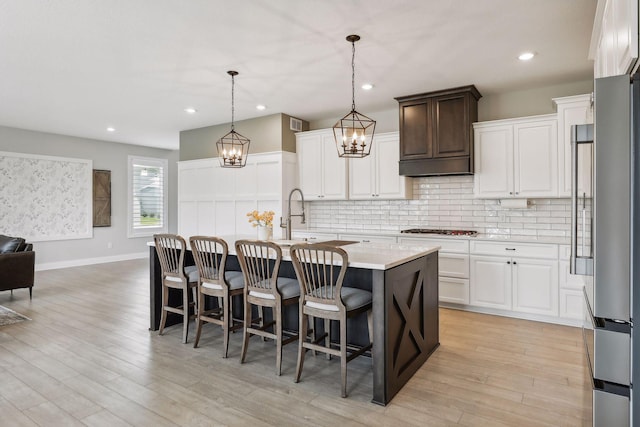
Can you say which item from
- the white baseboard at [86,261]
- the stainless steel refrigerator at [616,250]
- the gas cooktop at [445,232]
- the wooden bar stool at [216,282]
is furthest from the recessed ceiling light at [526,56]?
the white baseboard at [86,261]

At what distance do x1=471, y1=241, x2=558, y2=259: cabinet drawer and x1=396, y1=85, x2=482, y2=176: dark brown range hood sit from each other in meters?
0.93

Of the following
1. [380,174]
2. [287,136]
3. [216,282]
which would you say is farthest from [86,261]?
[380,174]

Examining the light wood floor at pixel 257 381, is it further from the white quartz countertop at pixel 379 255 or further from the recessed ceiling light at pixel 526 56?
the recessed ceiling light at pixel 526 56

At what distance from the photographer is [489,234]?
5.05m

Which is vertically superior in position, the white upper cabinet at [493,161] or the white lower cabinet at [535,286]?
the white upper cabinet at [493,161]

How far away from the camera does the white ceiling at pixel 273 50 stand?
295cm

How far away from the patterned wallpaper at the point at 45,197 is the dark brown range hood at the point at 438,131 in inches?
265

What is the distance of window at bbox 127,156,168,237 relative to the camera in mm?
9039

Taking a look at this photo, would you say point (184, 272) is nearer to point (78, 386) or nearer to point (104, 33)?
point (78, 386)

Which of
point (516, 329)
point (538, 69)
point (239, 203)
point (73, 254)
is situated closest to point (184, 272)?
point (239, 203)

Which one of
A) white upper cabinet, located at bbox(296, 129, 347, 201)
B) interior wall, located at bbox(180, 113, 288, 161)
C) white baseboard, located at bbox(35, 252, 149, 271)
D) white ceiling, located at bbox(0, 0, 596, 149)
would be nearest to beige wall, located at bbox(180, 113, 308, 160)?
interior wall, located at bbox(180, 113, 288, 161)

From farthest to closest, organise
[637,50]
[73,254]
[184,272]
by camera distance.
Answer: [73,254]
[184,272]
[637,50]

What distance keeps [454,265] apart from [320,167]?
2481mm

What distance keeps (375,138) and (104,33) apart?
3.48 meters
